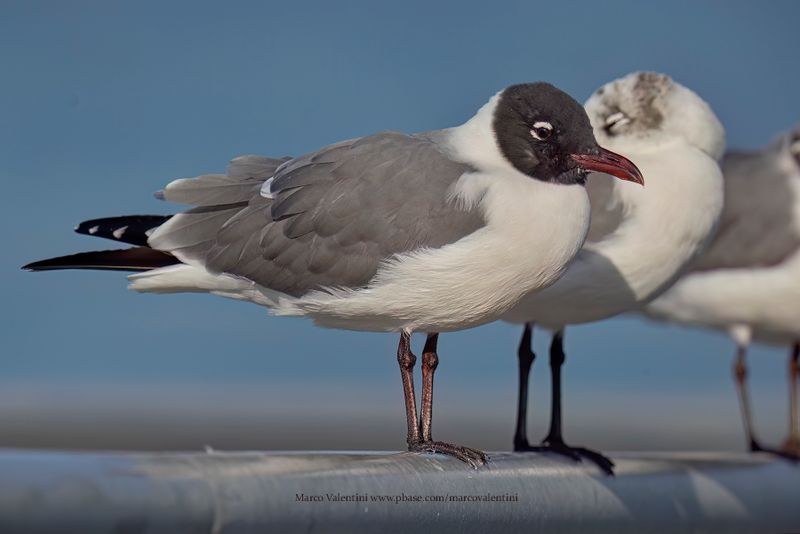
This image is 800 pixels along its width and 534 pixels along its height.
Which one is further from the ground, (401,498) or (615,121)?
(615,121)

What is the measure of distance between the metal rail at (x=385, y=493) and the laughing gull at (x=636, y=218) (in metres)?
1.32

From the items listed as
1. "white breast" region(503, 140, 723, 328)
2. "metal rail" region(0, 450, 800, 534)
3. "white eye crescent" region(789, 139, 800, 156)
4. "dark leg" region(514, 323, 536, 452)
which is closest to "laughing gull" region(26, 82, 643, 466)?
"metal rail" region(0, 450, 800, 534)

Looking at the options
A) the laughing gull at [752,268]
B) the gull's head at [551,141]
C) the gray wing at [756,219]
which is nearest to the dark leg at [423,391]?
the gull's head at [551,141]

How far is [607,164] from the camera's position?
425cm

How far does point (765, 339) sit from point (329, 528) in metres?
6.98

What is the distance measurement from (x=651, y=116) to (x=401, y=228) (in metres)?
2.24

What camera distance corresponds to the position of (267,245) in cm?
425

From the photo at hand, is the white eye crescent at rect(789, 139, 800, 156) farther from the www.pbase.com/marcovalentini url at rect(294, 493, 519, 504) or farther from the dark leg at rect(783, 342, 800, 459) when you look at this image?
the www.pbase.com/marcovalentini url at rect(294, 493, 519, 504)

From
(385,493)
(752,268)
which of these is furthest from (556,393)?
(385,493)

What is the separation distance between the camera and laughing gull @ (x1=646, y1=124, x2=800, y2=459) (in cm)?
798

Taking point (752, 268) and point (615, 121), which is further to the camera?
point (752, 268)

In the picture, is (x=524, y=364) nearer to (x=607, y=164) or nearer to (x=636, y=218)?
(x=636, y=218)

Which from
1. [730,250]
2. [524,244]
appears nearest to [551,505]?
[524,244]

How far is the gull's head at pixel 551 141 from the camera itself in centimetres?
420
